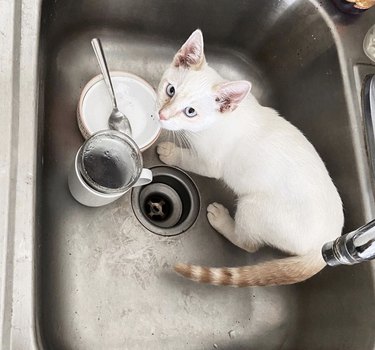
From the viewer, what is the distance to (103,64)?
0.96 meters

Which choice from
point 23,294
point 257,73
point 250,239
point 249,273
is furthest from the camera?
point 257,73

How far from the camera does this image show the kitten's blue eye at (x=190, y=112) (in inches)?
38.1

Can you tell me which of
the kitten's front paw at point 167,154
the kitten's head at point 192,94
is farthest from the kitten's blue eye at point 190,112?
the kitten's front paw at point 167,154

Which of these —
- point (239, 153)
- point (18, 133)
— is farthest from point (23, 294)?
point (239, 153)

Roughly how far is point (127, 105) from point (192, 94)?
0.17 meters

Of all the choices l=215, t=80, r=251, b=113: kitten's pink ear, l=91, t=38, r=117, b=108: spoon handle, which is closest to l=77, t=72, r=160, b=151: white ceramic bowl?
l=91, t=38, r=117, b=108: spoon handle

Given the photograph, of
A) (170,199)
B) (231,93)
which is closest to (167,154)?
(170,199)

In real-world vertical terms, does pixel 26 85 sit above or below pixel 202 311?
above

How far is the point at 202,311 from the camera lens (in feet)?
3.29

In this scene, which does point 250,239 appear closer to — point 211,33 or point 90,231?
point 90,231

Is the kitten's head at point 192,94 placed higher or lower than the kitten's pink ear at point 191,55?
lower

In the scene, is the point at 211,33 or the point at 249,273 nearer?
the point at 249,273

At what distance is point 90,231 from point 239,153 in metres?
0.33

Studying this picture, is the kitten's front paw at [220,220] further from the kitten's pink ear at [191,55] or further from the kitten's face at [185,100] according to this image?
the kitten's pink ear at [191,55]
